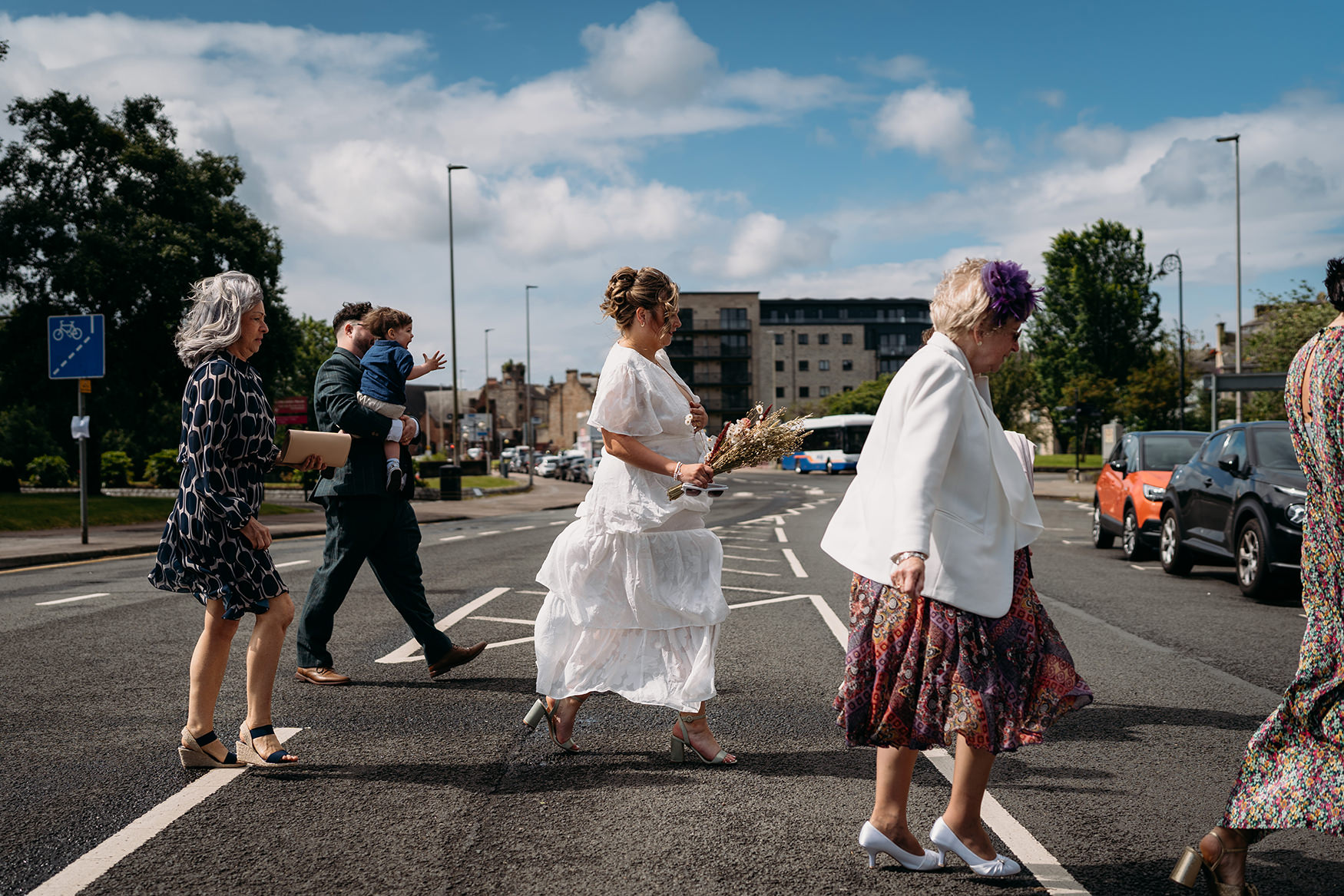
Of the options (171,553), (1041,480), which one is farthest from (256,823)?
(1041,480)

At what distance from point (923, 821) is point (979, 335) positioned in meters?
1.71

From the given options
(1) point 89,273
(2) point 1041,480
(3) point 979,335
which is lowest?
(2) point 1041,480

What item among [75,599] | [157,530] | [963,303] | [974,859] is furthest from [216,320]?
[157,530]

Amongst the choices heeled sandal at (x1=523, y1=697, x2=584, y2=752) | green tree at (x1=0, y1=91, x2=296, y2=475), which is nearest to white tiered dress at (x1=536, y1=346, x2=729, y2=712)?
heeled sandal at (x1=523, y1=697, x2=584, y2=752)

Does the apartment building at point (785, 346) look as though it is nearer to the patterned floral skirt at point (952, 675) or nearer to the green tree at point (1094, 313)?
the green tree at point (1094, 313)

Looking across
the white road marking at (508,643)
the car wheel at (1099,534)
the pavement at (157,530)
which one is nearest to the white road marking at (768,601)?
the white road marking at (508,643)

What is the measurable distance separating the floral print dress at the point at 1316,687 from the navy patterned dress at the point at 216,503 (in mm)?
3496

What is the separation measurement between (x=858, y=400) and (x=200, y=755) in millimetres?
90915

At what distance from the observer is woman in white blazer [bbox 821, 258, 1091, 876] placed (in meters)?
2.96

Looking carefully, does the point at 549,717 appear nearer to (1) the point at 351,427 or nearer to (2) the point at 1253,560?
(1) the point at 351,427

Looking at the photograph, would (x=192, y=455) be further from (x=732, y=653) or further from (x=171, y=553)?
(x=732, y=653)

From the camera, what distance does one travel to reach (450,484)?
119 feet

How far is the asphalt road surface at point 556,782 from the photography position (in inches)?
126

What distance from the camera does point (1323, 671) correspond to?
281 centimetres
